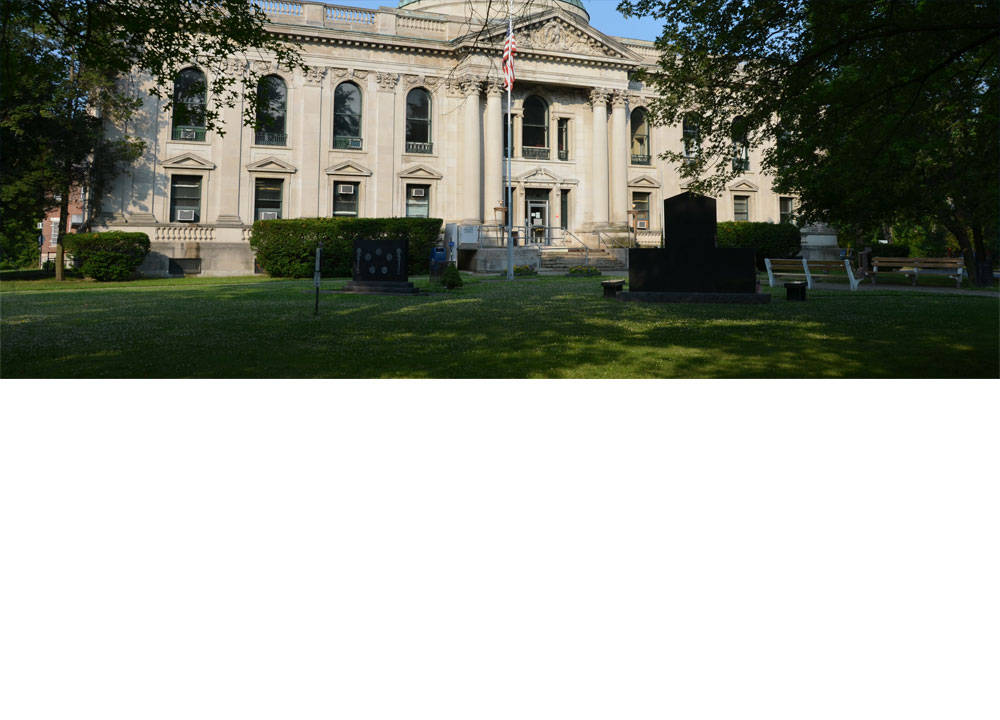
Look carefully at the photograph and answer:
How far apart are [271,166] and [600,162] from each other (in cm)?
1672

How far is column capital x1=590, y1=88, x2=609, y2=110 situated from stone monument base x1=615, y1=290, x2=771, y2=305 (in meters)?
26.3

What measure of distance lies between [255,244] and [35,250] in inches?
558

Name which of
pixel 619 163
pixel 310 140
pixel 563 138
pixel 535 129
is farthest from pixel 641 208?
pixel 310 140

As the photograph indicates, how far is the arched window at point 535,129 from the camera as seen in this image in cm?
4044

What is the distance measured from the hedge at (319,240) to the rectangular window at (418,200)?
4.62 metres

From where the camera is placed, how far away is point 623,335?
1171 cm

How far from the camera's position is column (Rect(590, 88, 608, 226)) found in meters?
40.4

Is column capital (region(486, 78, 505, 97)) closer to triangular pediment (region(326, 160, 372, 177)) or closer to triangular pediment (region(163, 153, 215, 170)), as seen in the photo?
triangular pediment (region(326, 160, 372, 177))

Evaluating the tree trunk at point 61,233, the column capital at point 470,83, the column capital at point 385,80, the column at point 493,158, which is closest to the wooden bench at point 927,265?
the column at point 493,158

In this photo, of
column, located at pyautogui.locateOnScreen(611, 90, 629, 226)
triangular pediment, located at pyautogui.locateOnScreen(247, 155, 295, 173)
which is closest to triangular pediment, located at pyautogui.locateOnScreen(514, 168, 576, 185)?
column, located at pyautogui.locateOnScreen(611, 90, 629, 226)

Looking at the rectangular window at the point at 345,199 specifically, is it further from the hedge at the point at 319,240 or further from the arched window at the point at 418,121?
the hedge at the point at 319,240

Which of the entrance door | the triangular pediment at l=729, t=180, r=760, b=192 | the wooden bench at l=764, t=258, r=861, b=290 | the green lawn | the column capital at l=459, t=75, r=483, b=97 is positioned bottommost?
the green lawn

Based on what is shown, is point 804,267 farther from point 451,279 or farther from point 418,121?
point 418,121

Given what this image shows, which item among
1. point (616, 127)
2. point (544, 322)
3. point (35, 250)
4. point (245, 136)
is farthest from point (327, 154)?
point (544, 322)
